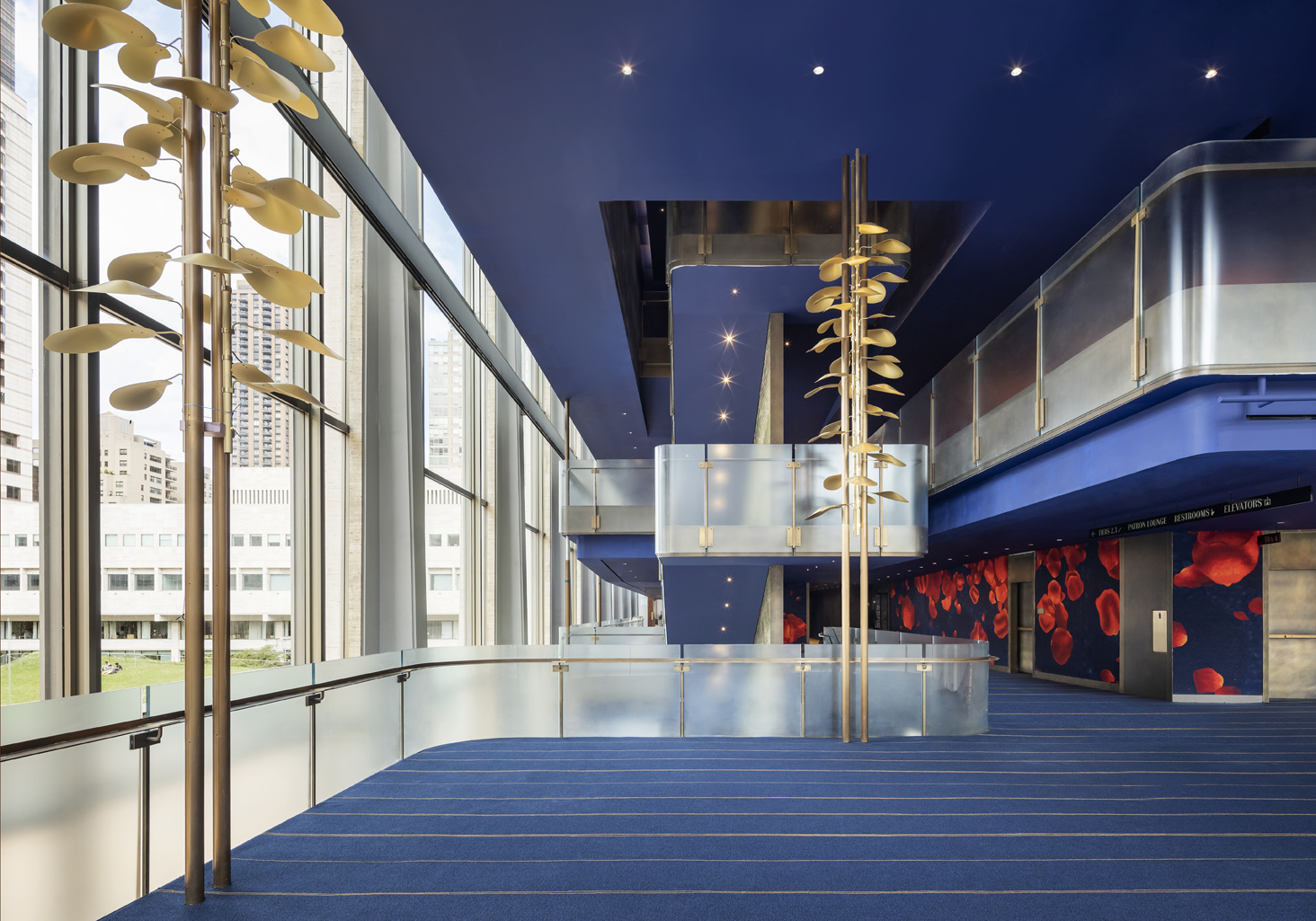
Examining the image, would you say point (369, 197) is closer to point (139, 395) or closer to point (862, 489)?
point (862, 489)

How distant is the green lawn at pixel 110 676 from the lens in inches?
185

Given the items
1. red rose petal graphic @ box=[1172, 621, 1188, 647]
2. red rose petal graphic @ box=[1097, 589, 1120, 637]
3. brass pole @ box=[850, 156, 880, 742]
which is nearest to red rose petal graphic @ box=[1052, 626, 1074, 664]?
red rose petal graphic @ box=[1097, 589, 1120, 637]

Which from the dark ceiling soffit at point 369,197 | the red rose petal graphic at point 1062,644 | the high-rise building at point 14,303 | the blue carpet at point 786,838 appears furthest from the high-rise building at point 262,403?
the red rose petal graphic at point 1062,644

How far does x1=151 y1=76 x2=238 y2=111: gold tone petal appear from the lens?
2861mm

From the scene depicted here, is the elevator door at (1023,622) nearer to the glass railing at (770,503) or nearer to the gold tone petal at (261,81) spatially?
the glass railing at (770,503)

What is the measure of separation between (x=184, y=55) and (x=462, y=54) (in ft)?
8.98

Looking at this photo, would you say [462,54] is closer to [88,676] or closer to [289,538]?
[88,676]

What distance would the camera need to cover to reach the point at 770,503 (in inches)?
434

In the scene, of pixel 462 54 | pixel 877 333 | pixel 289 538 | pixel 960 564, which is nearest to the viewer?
pixel 462 54

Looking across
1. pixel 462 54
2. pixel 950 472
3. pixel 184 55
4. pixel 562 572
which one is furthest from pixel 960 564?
pixel 184 55

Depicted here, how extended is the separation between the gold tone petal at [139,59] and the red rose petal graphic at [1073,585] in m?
16.2

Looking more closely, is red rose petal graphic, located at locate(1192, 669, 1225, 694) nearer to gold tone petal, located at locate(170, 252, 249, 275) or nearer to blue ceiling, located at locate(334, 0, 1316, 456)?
blue ceiling, located at locate(334, 0, 1316, 456)

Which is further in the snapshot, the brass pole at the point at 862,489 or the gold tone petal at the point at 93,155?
the brass pole at the point at 862,489

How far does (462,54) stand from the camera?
221 inches
